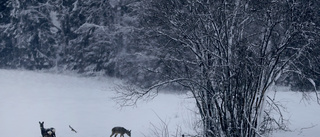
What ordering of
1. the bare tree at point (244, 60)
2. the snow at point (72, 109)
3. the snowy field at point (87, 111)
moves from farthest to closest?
the snow at point (72, 109)
the snowy field at point (87, 111)
the bare tree at point (244, 60)

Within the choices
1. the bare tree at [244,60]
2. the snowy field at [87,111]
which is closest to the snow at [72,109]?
the snowy field at [87,111]

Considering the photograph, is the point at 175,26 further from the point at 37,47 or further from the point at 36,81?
the point at 37,47

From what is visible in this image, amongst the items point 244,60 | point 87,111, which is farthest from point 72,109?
point 244,60

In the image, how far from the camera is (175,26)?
8.00 m

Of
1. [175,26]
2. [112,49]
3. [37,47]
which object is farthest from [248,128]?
[37,47]

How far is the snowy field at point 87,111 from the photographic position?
1288cm

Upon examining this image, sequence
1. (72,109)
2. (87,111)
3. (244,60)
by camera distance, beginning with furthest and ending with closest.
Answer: (72,109), (87,111), (244,60)

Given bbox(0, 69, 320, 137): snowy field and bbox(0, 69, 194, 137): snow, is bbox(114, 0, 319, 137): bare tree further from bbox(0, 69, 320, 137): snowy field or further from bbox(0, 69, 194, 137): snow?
bbox(0, 69, 194, 137): snow

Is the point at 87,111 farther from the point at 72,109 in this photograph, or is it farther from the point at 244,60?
the point at 244,60

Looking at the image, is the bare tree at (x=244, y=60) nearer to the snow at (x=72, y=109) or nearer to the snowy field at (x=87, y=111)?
the snowy field at (x=87, y=111)

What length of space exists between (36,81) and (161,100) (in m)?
12.6

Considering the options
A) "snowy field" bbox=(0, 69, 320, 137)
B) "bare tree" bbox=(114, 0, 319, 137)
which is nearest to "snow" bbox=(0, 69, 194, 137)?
"snowy field" bbox=(0, 69, 320, 137)

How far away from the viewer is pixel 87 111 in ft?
59.2

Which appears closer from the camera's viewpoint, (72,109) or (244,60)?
(244,60)
